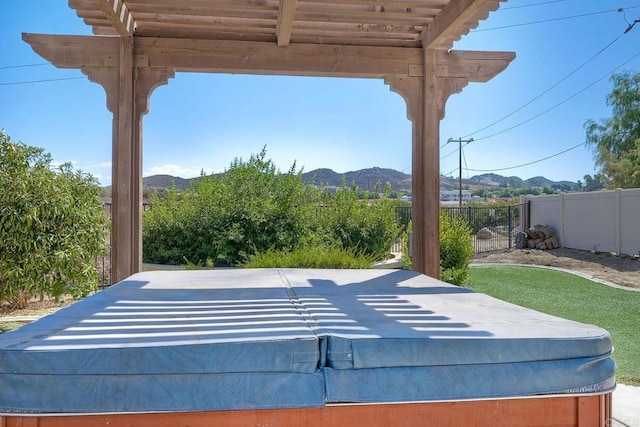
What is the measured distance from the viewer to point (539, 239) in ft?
44.3

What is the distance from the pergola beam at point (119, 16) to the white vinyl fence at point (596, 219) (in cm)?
1099

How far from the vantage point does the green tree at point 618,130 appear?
21.2m

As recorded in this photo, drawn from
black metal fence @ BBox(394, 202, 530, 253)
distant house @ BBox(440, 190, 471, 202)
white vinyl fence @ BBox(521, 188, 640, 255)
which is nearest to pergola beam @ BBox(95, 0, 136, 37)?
white vinyl fence @ BBox(521, 188, 640, 255)

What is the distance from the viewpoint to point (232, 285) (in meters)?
2.90

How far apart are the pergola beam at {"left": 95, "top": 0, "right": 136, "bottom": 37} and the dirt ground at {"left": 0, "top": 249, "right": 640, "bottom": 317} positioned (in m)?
8.09

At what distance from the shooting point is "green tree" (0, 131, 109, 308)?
4742 mm

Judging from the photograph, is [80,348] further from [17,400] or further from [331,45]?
[331,45]

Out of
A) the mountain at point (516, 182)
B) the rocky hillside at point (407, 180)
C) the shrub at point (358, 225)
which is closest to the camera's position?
the shrub at point (358, 225)

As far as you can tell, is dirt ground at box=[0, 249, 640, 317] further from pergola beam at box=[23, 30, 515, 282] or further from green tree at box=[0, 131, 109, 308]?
green tree at box=[0, 131, 109, 308]

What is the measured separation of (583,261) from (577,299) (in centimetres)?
476

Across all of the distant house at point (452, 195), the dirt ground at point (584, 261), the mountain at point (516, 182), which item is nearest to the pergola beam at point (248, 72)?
the dirt ground at point (584, 261)

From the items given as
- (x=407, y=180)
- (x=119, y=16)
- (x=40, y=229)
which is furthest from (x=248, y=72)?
(x=407, y=180)

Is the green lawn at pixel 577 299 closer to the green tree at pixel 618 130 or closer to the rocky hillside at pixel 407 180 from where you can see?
the green tree at pixel 618 130

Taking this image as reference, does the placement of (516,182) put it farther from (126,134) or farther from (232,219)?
(126,134)
